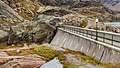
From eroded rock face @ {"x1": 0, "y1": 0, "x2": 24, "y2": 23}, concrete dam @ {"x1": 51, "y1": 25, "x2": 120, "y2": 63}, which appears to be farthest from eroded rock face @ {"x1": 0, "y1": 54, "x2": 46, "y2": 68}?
eroded rock face @ {"x1": 0, "y1": 0, "x2": 24, "y2": 23}

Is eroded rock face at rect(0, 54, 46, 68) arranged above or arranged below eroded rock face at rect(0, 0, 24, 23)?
above

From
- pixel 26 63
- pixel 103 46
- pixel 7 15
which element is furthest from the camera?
pixel 7 15

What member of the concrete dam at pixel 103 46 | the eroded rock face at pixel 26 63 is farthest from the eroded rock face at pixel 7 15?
the eroded rock face at pixel 26 63

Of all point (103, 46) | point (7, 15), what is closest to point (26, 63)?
point (103, 46)

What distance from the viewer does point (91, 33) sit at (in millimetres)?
25281

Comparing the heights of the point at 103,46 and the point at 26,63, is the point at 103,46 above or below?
above

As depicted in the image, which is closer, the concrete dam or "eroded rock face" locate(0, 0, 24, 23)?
the concrete dam

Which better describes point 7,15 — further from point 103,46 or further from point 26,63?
point 26,63

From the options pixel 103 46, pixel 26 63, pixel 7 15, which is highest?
pixel 103 46

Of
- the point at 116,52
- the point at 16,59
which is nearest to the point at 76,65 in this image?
the point at 116,52

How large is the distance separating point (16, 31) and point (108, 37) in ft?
133

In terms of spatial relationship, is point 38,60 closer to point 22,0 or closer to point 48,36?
point 48,36

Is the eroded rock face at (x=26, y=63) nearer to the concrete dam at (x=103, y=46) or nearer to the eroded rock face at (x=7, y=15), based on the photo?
the concrete dam at (x=103, y=46)

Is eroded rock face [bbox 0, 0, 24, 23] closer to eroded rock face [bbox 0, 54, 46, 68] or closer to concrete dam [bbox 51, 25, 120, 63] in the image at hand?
concrete dam [bbox 51, 25, 120, 63]
